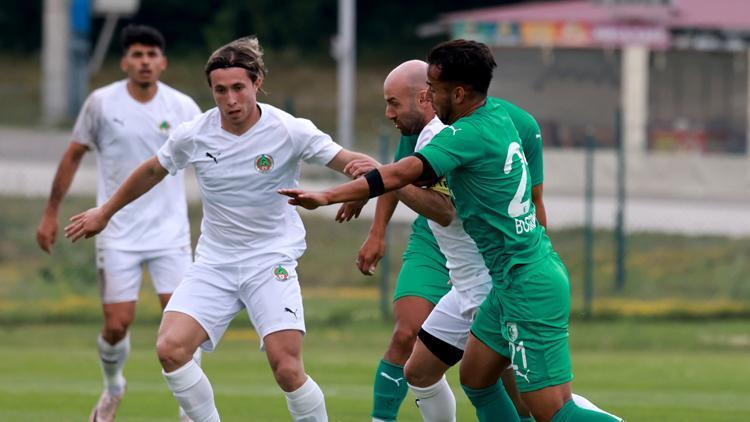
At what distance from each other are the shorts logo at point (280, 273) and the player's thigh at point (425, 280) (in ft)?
2.84

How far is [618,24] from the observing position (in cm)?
3173

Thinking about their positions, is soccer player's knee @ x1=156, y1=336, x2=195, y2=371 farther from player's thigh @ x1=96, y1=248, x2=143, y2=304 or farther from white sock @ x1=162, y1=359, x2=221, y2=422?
player's thigh @ x1=96, y1=248, x2=143, y2=304

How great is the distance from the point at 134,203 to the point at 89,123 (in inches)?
24.4

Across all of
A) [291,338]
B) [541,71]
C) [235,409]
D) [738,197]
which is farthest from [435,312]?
[541,71]

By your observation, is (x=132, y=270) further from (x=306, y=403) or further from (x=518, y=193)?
(x=518, y=193)

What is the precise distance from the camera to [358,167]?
22.4ft

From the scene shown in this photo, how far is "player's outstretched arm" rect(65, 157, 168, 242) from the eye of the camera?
24.1 feet

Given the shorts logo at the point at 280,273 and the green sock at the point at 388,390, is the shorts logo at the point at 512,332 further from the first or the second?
the green sock at the point at 388,390

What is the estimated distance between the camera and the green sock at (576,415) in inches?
245

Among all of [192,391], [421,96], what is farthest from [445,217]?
[192,391]

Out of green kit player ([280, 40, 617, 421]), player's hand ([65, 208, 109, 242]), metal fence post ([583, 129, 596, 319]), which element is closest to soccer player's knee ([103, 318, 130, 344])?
player's hand ([65, 208, 109, 242])

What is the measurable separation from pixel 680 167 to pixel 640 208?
88 centimetres

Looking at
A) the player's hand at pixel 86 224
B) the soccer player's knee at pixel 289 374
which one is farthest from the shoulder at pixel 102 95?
the soccer player's knee at pixel 289 374

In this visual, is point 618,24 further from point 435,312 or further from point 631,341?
point 435,312
